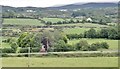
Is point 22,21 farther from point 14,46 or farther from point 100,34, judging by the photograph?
point 100,34

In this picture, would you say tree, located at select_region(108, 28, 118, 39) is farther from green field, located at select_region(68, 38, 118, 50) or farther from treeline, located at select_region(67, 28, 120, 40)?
green field, located at select_region(68, 38, 118, 50)

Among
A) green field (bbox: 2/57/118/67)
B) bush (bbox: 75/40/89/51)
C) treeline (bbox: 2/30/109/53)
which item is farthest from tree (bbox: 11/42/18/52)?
bush (bbox: 75/40/89/51)

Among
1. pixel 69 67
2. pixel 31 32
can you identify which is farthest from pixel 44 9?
pixel 69 67

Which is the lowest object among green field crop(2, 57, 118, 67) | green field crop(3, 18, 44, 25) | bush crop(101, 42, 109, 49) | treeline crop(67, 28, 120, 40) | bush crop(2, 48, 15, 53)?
green field crop(2, 57, 118, 67)

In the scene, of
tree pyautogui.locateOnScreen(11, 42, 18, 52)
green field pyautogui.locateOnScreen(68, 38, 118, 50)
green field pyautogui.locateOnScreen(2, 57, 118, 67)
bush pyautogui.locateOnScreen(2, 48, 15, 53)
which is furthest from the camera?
bush pyautogui.locateOnScreen(2, 48, 15, 53)

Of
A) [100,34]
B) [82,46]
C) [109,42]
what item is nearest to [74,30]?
[82,46]

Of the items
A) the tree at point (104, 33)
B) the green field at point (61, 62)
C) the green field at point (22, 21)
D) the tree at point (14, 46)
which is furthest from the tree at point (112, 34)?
the tree at point (14, 46)
